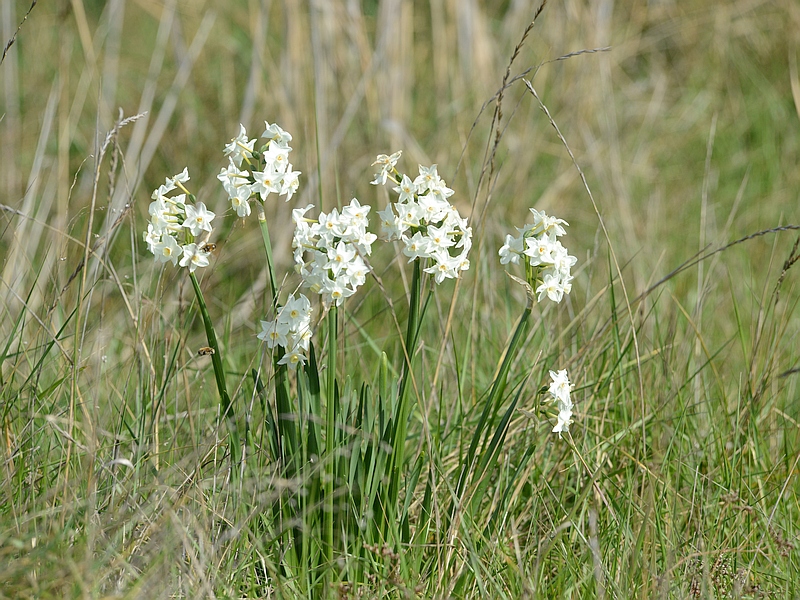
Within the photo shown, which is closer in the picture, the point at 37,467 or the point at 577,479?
the point at 37,467

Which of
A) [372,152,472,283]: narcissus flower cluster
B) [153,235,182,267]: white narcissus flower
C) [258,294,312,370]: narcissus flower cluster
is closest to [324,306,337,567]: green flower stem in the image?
[258,294,312,370]: narcissus flower cluster

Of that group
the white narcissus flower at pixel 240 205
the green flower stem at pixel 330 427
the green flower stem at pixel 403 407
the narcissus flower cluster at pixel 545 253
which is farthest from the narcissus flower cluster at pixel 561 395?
the white narcissus flower at pixel 240 205

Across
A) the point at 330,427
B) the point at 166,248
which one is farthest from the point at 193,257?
the point at 330,427

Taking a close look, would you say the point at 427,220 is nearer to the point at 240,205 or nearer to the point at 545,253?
the point at 545,253

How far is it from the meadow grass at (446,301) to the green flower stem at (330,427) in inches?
3.2

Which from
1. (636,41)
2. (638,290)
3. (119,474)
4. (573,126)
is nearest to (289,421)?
(119,474)

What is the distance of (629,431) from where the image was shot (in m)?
2.08

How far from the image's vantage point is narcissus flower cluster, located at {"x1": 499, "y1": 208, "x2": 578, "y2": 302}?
160 cm

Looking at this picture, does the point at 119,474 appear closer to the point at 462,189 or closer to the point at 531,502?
the point at 531,502

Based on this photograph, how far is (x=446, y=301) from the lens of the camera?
11.7 ft

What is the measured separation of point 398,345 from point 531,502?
2.72ft

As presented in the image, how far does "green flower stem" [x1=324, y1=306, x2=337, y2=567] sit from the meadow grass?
0.27 ft

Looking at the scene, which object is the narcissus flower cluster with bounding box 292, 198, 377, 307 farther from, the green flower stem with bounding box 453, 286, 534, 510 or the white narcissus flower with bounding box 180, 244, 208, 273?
the green flower stem with bounding box 453, 286, 534, 510

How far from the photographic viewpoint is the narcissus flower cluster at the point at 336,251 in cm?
151
